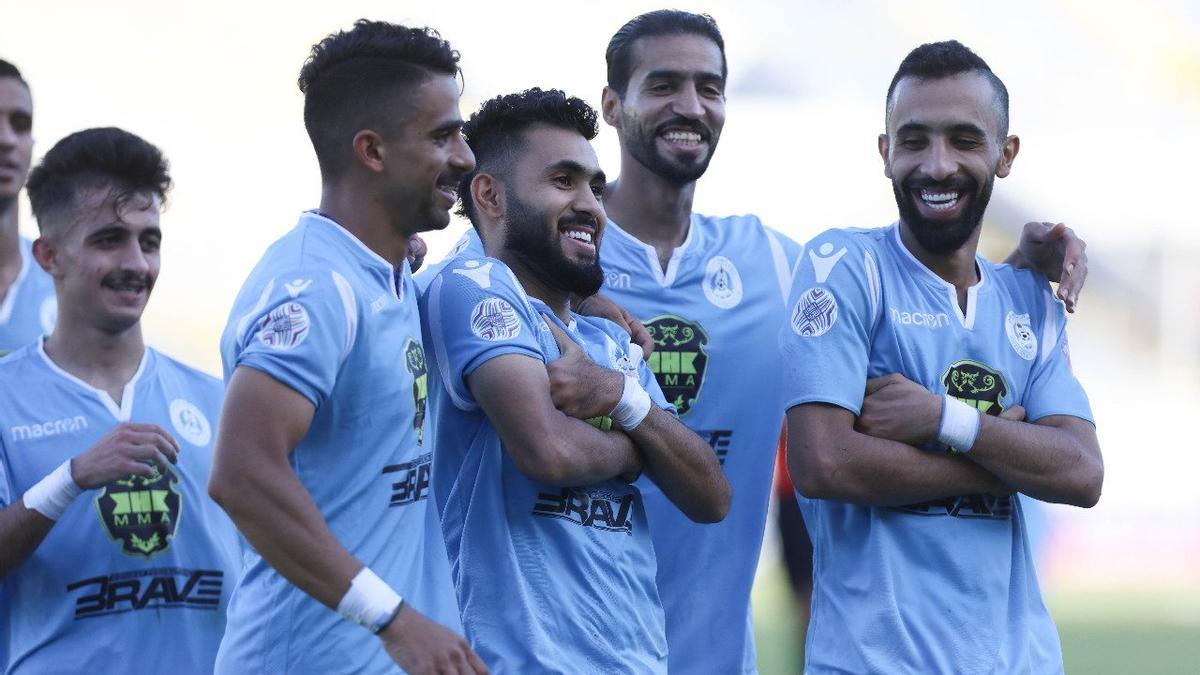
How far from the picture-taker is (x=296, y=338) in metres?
3.52

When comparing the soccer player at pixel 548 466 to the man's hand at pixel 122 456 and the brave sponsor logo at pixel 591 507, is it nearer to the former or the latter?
the brave sponsor logo at pixel 591 507

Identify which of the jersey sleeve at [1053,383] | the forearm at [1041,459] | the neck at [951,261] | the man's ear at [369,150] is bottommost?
the forearm at [1041,459]

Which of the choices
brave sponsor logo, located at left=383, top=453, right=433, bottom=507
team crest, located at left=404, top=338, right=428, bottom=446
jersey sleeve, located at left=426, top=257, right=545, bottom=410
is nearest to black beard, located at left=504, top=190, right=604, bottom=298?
jersey sleeve, located at left=426, top=257, right=545, bottom=410

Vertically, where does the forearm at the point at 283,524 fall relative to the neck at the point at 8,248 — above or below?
below

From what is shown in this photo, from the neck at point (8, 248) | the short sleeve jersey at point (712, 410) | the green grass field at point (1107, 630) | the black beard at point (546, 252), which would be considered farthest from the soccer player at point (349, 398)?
the green grass field at point (1107, 630)

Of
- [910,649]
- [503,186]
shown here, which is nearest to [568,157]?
[503,186]

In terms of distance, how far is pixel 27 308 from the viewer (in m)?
5.45

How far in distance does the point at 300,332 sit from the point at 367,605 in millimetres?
595

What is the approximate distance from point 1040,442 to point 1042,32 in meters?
17.4

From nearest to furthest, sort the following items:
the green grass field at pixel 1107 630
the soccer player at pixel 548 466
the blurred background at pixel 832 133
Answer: the soccer player at pixel 548 466
the green grass field at pixel 1107 630
the blurred background at pixel 832 133

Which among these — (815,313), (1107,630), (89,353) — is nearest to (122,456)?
(89,353)

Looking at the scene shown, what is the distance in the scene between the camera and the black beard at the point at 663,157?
5.59 m

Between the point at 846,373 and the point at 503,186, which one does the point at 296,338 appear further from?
the point at 846,373

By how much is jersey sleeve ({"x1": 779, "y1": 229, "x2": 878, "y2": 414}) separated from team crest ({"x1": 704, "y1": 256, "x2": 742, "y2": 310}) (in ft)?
2.29
